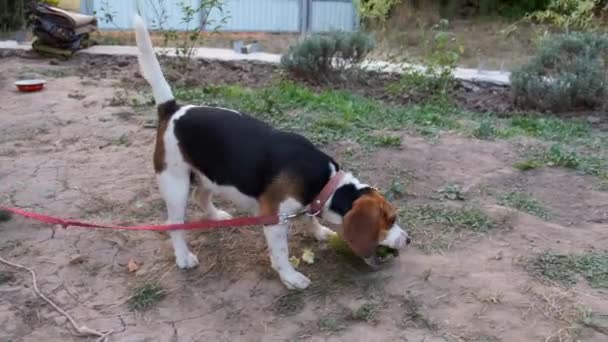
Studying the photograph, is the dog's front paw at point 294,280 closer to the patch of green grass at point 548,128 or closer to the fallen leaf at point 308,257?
the fallen leaf at point 308,257

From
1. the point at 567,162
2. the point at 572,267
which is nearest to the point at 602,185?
the point at 567,162

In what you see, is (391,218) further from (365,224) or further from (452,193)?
(452,193)

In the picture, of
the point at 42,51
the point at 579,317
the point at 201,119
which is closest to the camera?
the point at 579,317

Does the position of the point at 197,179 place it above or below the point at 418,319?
above

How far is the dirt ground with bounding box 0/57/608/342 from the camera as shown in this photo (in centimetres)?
352

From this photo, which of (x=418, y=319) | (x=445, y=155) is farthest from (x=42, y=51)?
(x=418, y=319)

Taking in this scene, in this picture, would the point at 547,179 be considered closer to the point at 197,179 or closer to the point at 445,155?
the point at 445,155

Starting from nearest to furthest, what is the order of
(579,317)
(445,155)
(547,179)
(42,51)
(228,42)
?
(579,317) → (547,179) → (445,155) → (42,51) → (228,42)

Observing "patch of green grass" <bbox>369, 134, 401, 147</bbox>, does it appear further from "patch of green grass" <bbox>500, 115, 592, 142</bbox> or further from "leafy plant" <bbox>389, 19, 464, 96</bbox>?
"leafy plant" <bbox>389, 19, 464, 96</bbox>

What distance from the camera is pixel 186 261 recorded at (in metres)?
4.05

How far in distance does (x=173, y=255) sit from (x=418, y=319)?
1.63m

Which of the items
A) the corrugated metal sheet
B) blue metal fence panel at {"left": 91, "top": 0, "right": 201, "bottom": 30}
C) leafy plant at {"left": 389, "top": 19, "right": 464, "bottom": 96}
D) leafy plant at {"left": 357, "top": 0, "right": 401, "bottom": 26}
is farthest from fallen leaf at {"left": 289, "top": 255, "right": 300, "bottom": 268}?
the corrugated metal sheet

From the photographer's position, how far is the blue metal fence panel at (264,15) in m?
14.0

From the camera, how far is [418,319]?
11.6ft
